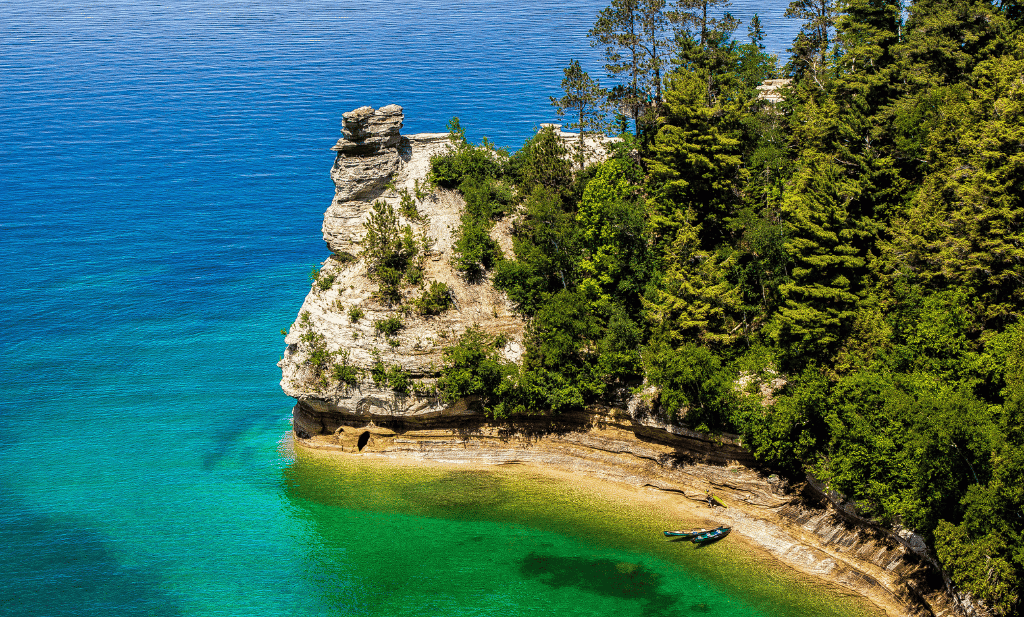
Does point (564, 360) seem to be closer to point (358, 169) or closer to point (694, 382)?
point (694, 382)

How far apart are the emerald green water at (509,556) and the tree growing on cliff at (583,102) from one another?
3075 cm

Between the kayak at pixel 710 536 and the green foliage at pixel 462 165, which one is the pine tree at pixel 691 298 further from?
the green foliage at pixel 462 165

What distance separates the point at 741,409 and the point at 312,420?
35.0 meters

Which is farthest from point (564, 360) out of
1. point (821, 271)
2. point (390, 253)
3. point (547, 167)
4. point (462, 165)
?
point (462, 165)

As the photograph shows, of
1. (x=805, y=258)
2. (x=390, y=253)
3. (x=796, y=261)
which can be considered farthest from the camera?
(x=390, y=253)

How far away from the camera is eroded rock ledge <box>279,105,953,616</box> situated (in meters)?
53.3

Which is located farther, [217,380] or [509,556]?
[217,380]

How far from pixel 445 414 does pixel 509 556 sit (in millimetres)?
13908

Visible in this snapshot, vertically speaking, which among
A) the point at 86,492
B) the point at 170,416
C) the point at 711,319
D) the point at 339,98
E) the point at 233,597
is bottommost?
the point at 233,597

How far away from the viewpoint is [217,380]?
7419 cm

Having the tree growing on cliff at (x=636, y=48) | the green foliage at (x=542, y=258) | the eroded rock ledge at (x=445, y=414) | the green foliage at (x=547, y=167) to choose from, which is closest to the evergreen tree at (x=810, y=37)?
the tree growing on cliff at (x=636, y=48)

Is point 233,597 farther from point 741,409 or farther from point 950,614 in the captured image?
point 950,614

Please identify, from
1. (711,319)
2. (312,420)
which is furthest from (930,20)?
(312,420)

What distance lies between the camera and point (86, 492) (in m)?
60.2
